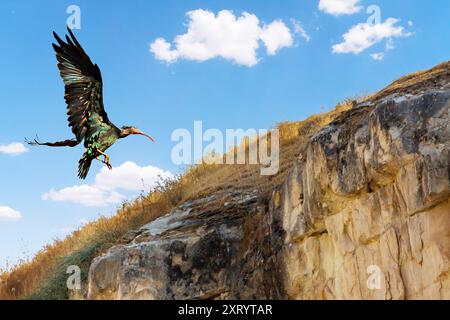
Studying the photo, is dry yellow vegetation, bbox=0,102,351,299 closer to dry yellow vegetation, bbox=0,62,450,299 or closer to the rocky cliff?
dry yellow vegetation, bbox=0,62,450,299

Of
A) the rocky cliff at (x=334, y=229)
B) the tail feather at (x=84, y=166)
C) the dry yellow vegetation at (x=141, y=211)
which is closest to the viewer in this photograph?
the rocky cliff at (x=334, y=229)

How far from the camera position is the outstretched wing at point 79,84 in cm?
716

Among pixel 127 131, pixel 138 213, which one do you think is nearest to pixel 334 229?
pixel 127 131

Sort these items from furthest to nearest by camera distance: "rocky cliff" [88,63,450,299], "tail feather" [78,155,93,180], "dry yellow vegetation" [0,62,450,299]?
1. "dry yellow vegetation" [0,62,450,299]
2. "tail feather" [78,155,93,180]
3. "rocky cliff" [88,63,450,299]

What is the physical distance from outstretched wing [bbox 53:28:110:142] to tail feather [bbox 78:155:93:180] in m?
0.25

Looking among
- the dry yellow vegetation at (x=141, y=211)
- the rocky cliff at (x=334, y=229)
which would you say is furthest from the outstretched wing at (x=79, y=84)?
the dry yellow vegetation at (x=141, y=211)

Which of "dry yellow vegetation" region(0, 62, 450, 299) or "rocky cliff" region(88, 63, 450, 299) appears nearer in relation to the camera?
"rocky cliff" region(88, 63, 450, 299)

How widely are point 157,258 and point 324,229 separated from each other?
9.01 feet

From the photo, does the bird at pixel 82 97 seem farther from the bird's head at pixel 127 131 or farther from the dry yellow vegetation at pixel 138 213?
the dry yellow vegetation at pixel 138 213

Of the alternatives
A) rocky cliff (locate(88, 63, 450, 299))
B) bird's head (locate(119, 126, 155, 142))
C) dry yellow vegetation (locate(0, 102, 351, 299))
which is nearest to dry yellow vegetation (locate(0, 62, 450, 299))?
dry yellow vegetation (locate(0, 102, 351, 299))

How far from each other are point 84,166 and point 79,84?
101 cm

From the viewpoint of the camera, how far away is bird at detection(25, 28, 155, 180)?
23.5ft
